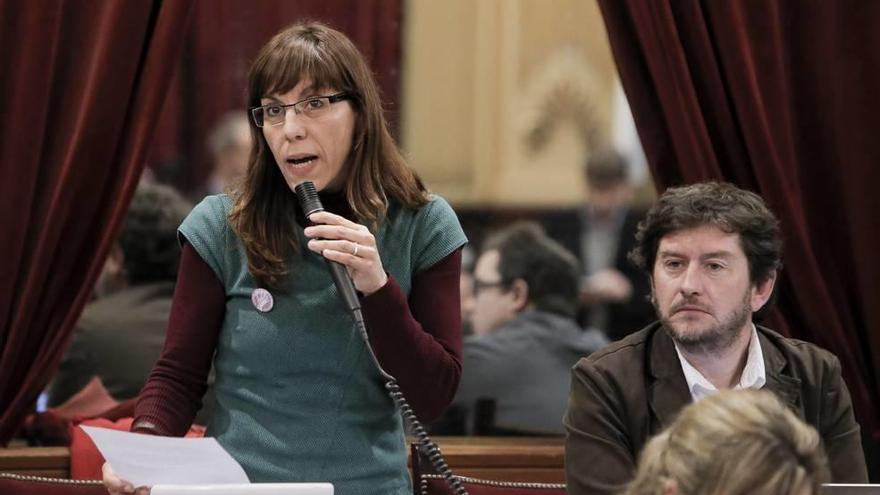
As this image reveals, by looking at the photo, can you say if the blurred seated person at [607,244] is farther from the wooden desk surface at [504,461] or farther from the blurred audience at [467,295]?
the wooden desk surface at [504,461]

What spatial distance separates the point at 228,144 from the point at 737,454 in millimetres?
3543

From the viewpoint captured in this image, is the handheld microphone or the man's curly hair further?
the man's curly hair

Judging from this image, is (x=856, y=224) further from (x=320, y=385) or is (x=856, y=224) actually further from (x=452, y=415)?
(x=320, y=385)

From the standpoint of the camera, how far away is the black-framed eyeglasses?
2.51 meters

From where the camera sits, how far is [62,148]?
3.33 metres

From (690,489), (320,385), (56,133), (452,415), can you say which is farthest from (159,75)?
(690,489)

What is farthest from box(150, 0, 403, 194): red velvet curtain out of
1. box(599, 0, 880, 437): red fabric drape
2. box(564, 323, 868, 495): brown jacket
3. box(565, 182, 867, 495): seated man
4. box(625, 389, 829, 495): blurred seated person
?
box(625, 389, 829, 495): blurred seated person

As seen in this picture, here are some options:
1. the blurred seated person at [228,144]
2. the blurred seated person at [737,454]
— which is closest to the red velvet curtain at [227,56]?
the blurred seated person at [228,144]

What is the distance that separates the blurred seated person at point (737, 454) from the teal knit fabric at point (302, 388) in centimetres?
93

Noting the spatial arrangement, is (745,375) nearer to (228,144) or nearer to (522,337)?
(522,337)

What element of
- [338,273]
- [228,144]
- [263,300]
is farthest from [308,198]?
[228,144]

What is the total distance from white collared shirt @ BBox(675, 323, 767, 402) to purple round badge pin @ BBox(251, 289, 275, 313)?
853 mm

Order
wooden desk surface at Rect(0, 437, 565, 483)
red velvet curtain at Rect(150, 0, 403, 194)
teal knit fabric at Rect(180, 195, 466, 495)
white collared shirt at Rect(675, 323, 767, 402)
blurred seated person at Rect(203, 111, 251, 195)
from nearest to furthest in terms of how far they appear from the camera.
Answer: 1. teal knit fabric at Rect(180, 195, 466, 495)
2. white collared shirt at Rect(675, 323, 767, 402)
3. wooden desk surface at Rect(0, 437, 565, 483)
4. red velvet curtain at Rect(150, 0, 403, 194)
5. blurred seated person at Rect(203, 111, 251, 195)

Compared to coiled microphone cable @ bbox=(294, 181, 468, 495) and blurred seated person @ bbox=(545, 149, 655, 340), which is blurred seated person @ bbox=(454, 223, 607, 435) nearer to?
blurred seated person @ bbox=(545, 149, 655, 340)
